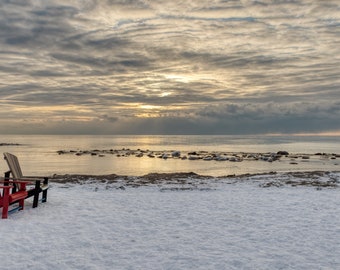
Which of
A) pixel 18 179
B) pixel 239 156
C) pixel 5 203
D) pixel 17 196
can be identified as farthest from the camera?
pixel 239 156

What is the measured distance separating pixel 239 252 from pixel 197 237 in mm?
1307

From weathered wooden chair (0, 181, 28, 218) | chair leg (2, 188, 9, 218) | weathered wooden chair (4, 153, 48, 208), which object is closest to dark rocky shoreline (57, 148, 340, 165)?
weathered wooden chair (4, 153, 48, 208)

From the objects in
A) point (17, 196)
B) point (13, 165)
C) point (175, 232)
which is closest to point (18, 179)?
point (13, 165)

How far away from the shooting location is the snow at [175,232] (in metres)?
6.41

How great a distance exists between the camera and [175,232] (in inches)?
326

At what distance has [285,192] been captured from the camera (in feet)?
47.6

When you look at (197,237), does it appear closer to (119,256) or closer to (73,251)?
(119,256)

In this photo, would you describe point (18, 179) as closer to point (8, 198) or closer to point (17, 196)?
point (17, 196)

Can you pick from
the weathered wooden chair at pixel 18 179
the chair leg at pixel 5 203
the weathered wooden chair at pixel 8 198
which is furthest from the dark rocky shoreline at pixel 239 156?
the chair leg at pixel 5 203

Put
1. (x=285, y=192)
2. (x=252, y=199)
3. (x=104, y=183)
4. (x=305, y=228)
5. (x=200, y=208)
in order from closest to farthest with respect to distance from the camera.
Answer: (x=305, y=228) → (x=200, y=208) → (x=252, y=199) → (x=285, y=192) → (x=104, y=183)

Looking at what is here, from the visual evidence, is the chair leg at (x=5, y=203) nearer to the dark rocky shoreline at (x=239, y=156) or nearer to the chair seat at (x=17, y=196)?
the chair seat at (x=17, y=196)

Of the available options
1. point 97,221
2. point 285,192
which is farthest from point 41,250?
point 285,192

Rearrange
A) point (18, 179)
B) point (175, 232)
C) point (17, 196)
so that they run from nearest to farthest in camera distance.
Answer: point (175, 232), point (17, 196), point (18, 179)

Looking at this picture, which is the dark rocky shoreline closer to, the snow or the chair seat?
the snow
